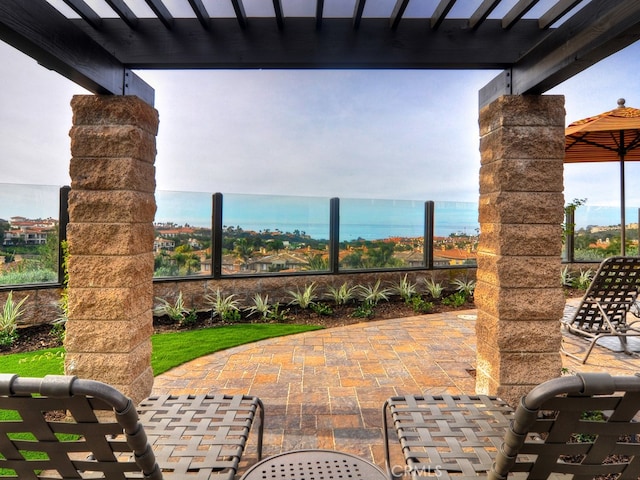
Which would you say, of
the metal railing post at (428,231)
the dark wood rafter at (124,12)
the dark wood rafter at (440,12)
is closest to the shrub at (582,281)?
the metal railing post at (428,231)

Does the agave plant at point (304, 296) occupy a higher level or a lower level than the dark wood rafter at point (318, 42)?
lower

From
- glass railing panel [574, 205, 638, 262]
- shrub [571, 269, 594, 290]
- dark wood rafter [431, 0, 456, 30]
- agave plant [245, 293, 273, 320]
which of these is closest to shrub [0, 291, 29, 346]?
agave plant [245, 293, 273, 320]

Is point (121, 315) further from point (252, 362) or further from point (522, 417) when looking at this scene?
point (522, 417)

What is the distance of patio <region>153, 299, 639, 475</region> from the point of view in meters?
2.34

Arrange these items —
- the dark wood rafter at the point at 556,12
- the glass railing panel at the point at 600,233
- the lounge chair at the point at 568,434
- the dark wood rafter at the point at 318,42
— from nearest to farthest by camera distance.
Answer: the lounge chair at the point at 568,434, the dark wood rafter at the point at 556,12, the dark wood rafter at the point at 318,42, the glass railing panel at the point at 600,233

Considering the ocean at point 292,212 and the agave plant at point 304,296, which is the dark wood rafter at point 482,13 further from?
the ocean at point 292,212

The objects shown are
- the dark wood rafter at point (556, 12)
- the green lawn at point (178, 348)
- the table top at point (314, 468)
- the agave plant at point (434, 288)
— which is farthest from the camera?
the agave plant at point (434, 288)

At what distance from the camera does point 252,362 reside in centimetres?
366

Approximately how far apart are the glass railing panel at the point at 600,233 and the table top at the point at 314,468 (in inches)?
364

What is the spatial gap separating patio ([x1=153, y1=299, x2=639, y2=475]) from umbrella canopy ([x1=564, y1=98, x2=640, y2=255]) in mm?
2408

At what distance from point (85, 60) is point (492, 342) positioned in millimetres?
3133

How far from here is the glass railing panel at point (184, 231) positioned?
5820mm

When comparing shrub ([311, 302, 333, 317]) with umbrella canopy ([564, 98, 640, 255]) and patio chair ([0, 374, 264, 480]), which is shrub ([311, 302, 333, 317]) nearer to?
umbrella canopy ([564, 98, 640, 255])

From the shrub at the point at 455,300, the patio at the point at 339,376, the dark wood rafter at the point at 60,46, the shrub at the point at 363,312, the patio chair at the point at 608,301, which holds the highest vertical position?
the dark wood rafter at the point at 60,46
